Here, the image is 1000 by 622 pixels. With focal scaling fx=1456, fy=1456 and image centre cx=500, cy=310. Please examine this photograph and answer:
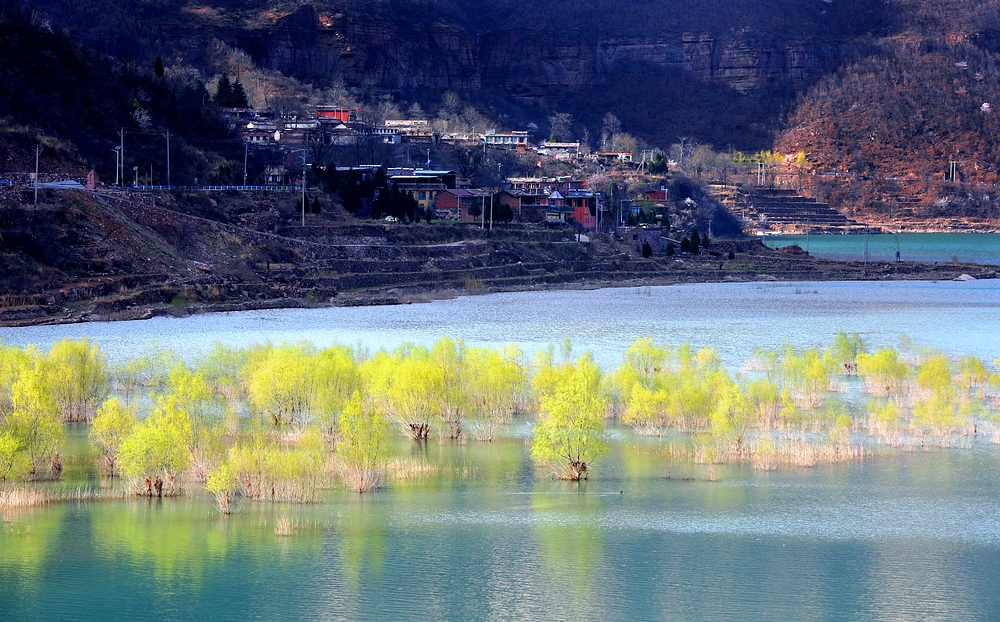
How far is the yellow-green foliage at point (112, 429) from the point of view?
2866 centimetres

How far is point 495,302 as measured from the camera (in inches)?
2926

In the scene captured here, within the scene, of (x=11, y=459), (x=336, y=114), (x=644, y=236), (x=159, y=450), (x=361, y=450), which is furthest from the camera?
(x=336, y=114)

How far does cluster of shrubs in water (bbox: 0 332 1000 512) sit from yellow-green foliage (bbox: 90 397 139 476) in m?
0.04

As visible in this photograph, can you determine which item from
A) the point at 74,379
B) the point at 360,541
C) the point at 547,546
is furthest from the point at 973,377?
the point at 74,379

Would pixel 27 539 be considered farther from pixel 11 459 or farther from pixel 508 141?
pixel 508 141

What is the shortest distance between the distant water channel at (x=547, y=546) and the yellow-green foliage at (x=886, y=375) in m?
6.84

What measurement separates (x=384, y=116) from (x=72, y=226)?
114 meters

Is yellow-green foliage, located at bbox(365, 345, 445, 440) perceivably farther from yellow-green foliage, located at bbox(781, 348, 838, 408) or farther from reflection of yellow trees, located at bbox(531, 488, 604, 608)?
yellow-green foliage, located at bbox(781, 348, 838, 408)

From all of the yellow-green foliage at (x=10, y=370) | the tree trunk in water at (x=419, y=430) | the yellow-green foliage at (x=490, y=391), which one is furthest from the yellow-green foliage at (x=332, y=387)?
the yellow-green foliage at (x=10, y=370)

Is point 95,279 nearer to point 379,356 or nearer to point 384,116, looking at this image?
point 379,356

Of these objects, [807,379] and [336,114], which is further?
[336,114]

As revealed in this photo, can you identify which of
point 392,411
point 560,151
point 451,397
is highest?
point 560,151

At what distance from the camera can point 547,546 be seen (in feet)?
82.4

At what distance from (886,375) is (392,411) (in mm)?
15010
